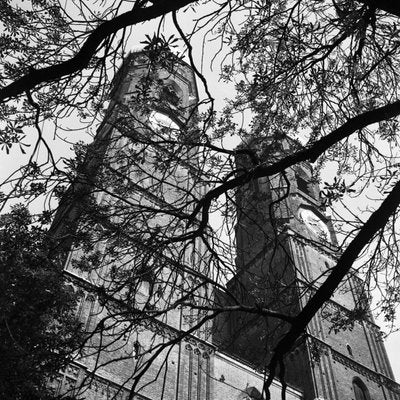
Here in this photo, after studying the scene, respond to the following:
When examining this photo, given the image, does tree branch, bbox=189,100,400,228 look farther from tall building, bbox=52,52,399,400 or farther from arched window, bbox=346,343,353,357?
arched window, bbox=346,343,353,357

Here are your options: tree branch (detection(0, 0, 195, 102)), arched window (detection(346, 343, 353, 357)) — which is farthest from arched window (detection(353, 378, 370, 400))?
tree branch (detection(0, 0, 195, 102))

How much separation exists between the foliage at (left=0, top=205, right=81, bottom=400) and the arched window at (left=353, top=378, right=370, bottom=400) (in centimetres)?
1202

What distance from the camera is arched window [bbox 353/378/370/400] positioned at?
55.4 feet

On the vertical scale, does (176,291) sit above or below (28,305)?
above

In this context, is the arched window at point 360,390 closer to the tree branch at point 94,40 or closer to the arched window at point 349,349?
the arched window at point 349,349

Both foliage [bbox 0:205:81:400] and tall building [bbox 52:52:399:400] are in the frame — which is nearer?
foliage [bbox 0:205:81:400]

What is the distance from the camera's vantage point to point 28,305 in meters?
7.63

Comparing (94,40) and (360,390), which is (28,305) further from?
(360,390)

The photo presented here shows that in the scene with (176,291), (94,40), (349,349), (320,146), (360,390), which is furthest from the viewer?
(349,349)

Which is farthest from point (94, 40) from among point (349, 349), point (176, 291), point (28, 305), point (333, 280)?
point (349, 349)

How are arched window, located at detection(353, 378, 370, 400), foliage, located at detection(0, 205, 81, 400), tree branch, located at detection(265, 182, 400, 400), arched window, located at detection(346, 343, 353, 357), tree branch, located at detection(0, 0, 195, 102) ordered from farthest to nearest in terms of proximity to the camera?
1. arched window, located at detection(346, 343, 353, 357)
2. arched window, located at detection(353, 378, 370, 400)
3. foliage, located at detection(0, 205, 81, 400)
4. tree branch, located at detection(265, 182, 400, 400)
5. tree branch, located at detection(0, 0, 195, 102)

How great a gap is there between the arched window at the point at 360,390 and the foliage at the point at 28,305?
1202cm

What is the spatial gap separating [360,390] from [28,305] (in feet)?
44.4

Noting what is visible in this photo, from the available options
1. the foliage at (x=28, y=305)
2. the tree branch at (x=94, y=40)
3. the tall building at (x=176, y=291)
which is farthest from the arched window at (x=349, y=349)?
the tree branch at (x=94, y=40)
